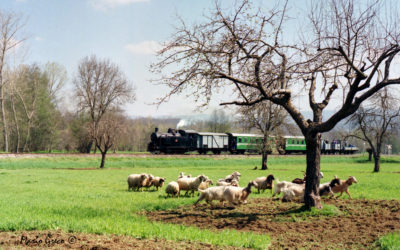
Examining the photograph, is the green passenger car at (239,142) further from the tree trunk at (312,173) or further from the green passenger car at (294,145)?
the tree trunk at (312,173)

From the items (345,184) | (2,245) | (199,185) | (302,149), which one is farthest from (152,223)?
(302,149)

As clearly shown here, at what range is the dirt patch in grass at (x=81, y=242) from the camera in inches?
250

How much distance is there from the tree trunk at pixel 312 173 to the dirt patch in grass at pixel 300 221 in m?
0.46

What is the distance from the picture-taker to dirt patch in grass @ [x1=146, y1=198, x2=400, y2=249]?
7156 millimetres

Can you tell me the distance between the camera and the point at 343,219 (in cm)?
897

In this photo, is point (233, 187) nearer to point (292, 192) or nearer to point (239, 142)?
point (292, 192)

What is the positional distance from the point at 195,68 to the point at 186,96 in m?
0.83

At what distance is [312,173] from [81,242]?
6.35 meters

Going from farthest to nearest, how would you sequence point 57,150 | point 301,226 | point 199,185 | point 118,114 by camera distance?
point 57,150, point 118,114, point 199,185, point 301,226

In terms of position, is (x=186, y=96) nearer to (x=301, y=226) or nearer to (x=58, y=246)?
(x=301, y=226)

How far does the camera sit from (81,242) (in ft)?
A: 21.6

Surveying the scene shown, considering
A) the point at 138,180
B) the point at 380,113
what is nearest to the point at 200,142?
the point at 380,113

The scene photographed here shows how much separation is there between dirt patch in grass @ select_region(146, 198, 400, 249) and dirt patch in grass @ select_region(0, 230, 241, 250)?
186cm
